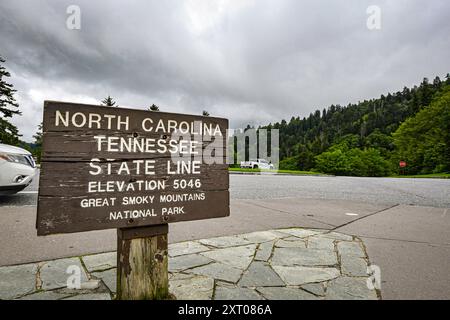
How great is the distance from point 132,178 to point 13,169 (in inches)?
173

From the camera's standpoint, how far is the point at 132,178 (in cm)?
175

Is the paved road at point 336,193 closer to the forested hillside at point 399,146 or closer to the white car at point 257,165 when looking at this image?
the white car at point 257,165

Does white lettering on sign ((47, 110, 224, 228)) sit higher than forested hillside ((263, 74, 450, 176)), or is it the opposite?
forested hillside ((263, 74, 450, 176))

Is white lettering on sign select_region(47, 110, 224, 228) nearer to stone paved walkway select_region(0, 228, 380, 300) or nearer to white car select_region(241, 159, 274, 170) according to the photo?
stone paved walkway select_region(0, 228, 380, 300)

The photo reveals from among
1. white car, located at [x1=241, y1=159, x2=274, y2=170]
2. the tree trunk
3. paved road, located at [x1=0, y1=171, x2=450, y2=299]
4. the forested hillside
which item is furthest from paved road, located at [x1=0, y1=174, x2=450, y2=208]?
the forested hillside

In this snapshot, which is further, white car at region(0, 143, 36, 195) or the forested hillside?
the forested hillside

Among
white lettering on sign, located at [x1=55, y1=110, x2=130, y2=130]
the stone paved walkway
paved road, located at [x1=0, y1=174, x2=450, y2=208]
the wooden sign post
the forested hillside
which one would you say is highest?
the forested hillside

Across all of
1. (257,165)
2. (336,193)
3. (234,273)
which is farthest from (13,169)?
(257,165)

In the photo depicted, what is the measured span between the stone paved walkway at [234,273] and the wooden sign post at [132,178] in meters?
0.47

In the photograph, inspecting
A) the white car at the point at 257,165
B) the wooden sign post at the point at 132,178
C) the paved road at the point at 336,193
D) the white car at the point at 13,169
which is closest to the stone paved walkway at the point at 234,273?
the wooden sign post at the point at 132,178

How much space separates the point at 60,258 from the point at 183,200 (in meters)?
1.71

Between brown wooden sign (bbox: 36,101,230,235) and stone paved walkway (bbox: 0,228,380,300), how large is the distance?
68cm

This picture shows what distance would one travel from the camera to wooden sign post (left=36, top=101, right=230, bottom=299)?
1597 mm
